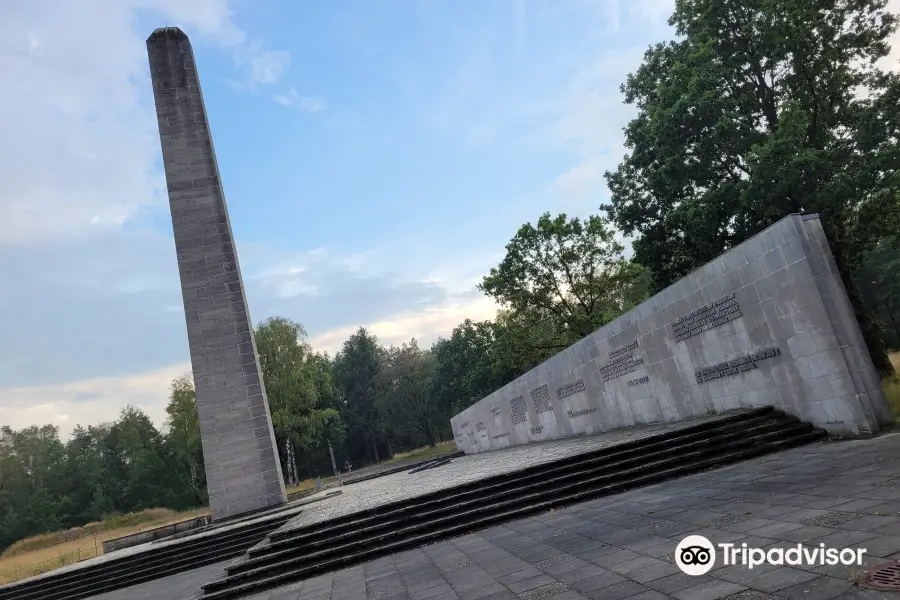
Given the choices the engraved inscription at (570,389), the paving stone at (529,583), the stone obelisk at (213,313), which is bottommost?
the paving stone at (529,583)

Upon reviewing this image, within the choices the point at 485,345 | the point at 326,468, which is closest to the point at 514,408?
the point at 485,345

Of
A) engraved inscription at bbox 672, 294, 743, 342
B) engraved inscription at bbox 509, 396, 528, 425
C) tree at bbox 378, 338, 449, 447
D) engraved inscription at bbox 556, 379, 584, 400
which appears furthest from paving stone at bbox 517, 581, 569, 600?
tree at bbox 378, 338, 449, 447

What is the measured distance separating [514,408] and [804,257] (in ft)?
57.4

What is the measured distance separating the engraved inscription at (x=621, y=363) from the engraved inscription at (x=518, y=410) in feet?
24.8

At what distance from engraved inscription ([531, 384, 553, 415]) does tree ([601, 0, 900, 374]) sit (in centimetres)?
755

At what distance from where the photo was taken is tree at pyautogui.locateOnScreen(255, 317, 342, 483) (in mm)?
45812

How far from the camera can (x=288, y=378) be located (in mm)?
45969

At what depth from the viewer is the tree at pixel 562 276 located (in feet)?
95.5

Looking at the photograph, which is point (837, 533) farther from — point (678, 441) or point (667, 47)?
point (667, 47)

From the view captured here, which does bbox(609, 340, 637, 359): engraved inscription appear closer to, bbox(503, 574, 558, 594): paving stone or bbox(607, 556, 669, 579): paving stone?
bbox(607, 556, 669, 579): paving stone

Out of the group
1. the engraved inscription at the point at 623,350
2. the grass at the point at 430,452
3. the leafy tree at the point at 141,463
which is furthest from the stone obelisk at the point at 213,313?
the leafy tree at the point at 141,463

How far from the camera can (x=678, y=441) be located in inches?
381

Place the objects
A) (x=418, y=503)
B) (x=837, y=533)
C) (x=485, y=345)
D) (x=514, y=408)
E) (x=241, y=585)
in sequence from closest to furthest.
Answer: (x=837, y=533)
(x=241, y=585)
(x=418, y=503)
(x=514, y=408)
(x=485, y=345)

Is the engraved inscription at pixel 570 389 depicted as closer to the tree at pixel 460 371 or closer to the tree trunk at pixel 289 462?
the tree at pixel 460 371
